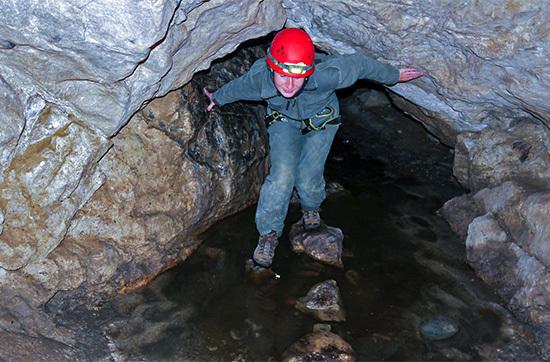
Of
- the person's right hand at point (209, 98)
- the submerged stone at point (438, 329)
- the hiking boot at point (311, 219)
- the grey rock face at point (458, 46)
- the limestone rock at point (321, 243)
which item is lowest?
the submerged stone at point (438, 329)

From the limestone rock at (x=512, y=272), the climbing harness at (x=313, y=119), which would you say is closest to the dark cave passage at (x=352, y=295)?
the limestone rock at (x=512, y=272)

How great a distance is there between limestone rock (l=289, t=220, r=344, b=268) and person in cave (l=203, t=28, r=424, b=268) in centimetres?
13

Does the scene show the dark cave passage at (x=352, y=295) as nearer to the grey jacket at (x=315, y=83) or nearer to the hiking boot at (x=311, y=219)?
the hiking boot at (x=311, y=219)

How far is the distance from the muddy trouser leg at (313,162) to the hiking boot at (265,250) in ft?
1.70

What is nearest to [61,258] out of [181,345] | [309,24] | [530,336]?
[181,345]

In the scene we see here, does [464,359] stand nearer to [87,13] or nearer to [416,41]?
[416,41]

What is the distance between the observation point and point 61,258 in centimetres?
484

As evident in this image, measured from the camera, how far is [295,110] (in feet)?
16.9

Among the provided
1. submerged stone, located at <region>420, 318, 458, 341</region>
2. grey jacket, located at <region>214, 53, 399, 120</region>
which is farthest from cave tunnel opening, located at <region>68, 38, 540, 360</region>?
grey jacket, located at <region>214, 53, 399, 120</region>

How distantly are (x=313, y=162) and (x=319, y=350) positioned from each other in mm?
1677

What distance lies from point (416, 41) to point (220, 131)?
1.92 meters

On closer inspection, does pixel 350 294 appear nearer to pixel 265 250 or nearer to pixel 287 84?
pixel 265 250

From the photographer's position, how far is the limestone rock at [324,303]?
483 centimetres

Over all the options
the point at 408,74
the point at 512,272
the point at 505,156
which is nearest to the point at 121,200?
the point at 408,74
